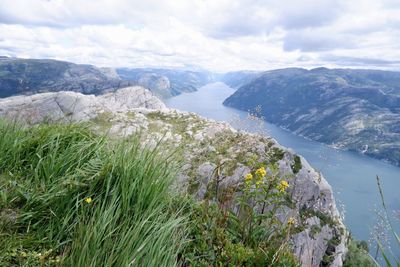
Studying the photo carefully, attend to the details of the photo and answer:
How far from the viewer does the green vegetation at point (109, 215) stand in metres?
2.80

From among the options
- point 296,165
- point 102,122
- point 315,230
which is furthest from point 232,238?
point 315,230

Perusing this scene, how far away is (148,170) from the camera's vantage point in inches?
153

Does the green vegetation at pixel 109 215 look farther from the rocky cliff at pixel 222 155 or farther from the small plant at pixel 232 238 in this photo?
the rocky cliff at pixel 222 155

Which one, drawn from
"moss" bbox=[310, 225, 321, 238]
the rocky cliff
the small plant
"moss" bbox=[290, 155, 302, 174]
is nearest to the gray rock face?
the rocky cliff

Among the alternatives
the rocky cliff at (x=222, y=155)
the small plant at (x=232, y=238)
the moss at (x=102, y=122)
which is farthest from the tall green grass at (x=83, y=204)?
the moss at (x=102, y=122)

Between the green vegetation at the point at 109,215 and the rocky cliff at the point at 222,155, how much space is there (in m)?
0.51

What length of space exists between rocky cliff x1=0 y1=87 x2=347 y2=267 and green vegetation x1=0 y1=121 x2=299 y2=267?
509mm

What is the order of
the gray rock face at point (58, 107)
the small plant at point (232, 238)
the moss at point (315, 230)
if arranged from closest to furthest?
the small plant at point (232, 238) < the gray rock face at point (58, 107) < the moss at point (315, 230)

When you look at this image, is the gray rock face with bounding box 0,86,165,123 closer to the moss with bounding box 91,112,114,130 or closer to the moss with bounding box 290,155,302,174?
the moss with bounding box 91,112,114,130

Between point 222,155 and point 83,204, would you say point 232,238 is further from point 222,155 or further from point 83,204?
point 83,204

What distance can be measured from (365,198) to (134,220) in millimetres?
120080

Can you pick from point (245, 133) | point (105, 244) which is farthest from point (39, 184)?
point (245, 133)

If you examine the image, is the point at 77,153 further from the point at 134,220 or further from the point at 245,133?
the point at 245,133

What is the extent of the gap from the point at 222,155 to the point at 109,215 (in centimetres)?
230
